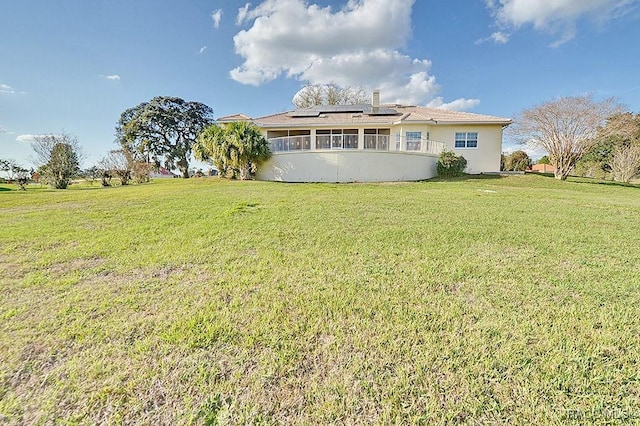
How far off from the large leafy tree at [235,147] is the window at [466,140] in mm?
13487

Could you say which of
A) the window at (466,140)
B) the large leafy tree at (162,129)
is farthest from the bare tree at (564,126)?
the large leafy tree at (162,129)

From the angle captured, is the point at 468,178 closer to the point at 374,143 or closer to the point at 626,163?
the point at 374,143

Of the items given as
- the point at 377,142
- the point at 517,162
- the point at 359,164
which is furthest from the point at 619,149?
the point at 359,164

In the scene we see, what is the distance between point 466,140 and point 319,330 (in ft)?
69.3

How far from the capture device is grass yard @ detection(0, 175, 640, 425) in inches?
63.7

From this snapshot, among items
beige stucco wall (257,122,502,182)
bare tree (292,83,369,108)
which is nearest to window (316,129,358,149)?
beige stucco wall (257,122,502,182)

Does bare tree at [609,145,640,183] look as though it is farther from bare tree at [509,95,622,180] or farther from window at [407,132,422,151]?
window at [407,132,422,151]

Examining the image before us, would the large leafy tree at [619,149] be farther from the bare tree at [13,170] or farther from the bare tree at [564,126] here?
the bare tree at [13,170]

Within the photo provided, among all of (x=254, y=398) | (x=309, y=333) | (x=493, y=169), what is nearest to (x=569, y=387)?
(x=309, y=333)

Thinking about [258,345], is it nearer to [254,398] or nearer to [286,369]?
[286,369]

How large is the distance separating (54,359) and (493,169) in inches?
910

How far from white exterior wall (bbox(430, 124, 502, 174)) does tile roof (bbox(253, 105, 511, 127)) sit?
65 cm

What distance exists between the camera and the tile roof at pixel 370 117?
18797mm

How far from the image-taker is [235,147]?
16219mm
